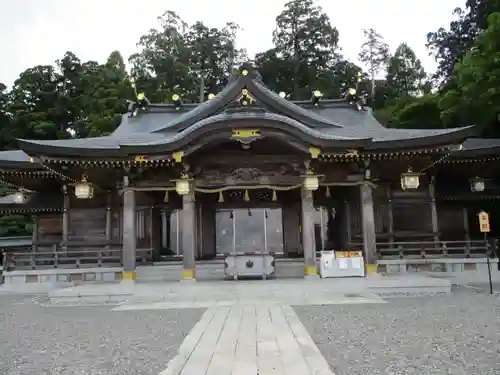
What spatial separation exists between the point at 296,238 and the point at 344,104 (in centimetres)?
705

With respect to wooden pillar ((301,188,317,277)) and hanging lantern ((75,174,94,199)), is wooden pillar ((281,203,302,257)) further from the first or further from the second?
hanging lantern ((75,174,94,199))

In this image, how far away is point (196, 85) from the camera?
49.0 meters

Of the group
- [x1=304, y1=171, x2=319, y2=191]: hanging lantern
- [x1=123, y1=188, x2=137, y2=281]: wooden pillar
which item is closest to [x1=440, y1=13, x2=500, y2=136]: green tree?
[x1=304, y1=171, x2=319, y2=191]: hanging lantern

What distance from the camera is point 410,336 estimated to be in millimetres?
6305

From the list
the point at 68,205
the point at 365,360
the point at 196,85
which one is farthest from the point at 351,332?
the point at 196,85

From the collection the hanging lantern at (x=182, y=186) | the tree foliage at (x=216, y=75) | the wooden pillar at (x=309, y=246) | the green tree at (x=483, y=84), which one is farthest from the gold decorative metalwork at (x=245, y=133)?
the tree foliage at (x=216, y=75)

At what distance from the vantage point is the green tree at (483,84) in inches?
722

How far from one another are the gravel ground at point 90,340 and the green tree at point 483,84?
16654 mm

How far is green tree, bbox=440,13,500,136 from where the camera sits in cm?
1834

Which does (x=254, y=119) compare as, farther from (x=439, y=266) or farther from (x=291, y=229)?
(x=439, y=266)

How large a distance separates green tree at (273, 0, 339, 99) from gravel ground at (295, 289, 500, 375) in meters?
39.9

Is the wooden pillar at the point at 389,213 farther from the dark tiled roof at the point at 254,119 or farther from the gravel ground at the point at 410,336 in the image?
the gravel ground at the point at 410,336

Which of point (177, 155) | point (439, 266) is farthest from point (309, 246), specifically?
point (439, 266)

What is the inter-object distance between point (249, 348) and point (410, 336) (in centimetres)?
250
